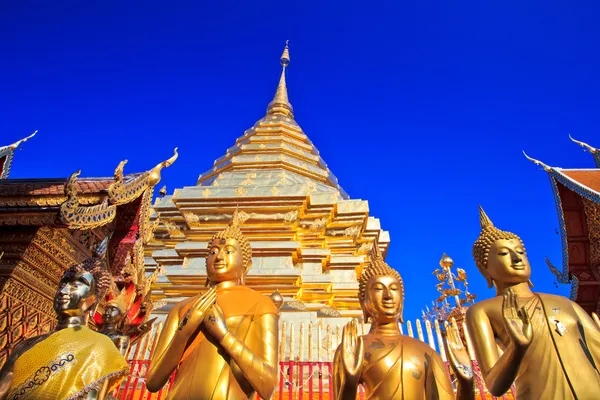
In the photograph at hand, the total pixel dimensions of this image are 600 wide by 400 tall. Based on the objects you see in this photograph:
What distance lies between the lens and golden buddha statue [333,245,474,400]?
2434 millimetres

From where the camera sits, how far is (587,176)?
7555mm

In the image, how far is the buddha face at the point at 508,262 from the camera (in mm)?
2896

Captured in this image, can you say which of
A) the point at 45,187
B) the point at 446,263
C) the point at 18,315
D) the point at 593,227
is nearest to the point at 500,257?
the point at 45,187

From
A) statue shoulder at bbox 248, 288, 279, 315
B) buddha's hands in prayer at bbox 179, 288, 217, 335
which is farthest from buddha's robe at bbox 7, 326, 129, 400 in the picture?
statue shoulder at bbox 248, 288, 279, 315

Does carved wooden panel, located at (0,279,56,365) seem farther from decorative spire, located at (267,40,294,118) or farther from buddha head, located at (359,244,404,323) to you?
decorative spire, located at (267,40,294,118)

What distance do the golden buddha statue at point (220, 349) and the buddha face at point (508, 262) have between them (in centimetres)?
147

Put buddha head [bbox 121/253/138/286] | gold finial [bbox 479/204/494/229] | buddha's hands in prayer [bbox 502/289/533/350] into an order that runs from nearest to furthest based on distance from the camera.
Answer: buddha's hands in prayer [bbox 502/289/533/350] < gold finial [bbox 479/204/494/229] < buddha head [bbox 121/253/138/286]

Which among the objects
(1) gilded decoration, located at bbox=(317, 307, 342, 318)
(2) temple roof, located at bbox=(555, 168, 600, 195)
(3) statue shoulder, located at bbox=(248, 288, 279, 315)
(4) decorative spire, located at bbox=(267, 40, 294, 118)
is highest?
(4) decorative spire, located at bbox=(267, 40, 294, 118)

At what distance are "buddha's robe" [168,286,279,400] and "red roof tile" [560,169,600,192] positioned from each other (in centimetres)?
640

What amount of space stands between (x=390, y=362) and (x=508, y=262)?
102cm

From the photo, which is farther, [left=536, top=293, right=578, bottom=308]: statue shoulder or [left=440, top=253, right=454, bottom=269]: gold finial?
[left=440, top=253, right=454, bottom=269]: gold finial

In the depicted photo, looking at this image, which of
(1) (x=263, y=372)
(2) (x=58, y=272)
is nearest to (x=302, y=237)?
(2) (x=58, y=272)

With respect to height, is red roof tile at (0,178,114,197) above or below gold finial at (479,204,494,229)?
above

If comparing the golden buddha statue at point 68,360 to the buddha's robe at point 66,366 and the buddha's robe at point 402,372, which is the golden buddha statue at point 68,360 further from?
the buddha's robe at point 402,372
